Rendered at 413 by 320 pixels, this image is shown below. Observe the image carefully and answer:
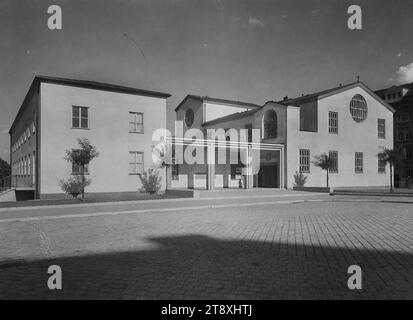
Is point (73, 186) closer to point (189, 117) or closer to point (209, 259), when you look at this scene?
point (209, 259)

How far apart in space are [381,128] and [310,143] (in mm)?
11095

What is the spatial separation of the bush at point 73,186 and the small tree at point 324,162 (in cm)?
1941

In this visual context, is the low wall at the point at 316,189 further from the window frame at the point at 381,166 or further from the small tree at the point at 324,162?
the window frame at the point at 381,166

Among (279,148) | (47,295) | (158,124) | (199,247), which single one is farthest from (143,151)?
(47,295)

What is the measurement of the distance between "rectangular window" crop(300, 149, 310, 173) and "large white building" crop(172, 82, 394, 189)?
0.30 ft

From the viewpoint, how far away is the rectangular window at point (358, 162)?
3361cm

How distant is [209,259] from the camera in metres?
5.78

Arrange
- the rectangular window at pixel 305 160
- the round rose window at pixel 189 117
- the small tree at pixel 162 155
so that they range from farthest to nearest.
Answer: the round rose window at pixel 189 117 < the rectangular window at pixel 305 160 < the small tree at pixel 162 155

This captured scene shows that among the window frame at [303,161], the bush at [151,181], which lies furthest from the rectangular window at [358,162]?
the bush at [151,181]

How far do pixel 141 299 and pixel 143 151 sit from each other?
811 inches

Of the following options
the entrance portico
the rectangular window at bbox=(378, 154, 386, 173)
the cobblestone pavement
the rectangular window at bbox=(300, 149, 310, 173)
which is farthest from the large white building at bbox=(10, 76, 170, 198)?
the rectangular window at bbox=(378, 154, 386, 173)

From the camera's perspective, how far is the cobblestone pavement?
13.6ft

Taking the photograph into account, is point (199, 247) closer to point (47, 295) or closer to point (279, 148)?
point (47, 295)

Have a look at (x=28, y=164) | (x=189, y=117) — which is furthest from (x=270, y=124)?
(x=28, y=164)
